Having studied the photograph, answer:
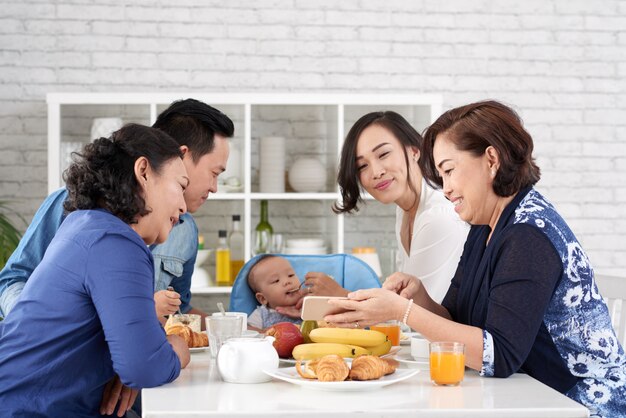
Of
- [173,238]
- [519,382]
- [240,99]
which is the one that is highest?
[240,99]

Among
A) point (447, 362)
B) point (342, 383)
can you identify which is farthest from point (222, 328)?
point (447, 362)

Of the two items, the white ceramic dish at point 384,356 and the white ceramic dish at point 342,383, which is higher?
the white ceramic dish at point 342,383

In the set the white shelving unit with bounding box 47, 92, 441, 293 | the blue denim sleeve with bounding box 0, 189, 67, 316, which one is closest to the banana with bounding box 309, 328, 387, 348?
the blue denim sleeve with bounding box 0, 189, 67, 316

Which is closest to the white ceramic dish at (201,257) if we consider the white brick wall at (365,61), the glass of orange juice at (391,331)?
the white brick wall at (365,61)

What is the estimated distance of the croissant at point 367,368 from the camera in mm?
1730

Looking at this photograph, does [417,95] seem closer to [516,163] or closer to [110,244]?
[516,163]

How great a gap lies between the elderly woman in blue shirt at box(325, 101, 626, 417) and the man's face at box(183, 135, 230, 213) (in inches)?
33.5

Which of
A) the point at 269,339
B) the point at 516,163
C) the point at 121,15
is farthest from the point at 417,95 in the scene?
the point at 269,339

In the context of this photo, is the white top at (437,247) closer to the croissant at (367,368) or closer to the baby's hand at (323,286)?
the baby's hand at (323,286)

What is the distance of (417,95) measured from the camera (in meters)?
4.29

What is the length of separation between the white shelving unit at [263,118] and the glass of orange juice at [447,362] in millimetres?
2545

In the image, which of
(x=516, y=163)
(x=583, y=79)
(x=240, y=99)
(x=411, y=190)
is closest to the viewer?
(x=516, y=163)

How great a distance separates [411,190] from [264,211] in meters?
1.40

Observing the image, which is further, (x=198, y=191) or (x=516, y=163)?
(x=198, y=191)
